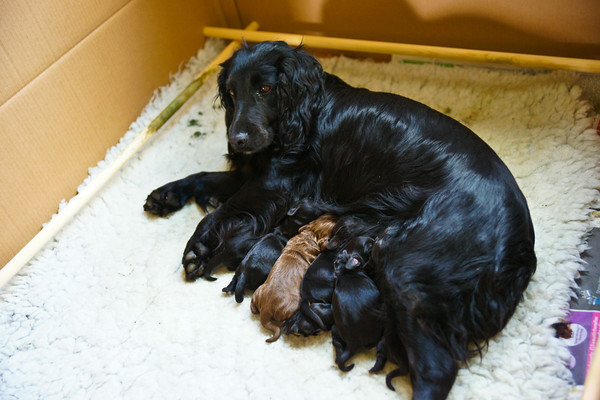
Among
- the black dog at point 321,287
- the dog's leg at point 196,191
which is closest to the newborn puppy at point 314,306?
the black dog at point 321,287

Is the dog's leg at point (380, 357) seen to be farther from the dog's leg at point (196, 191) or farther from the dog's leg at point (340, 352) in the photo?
the dog's leg at point (196, 191)

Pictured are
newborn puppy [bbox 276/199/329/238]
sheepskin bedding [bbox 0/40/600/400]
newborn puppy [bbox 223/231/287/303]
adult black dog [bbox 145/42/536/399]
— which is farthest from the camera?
newborn puppy [bbox 276/199/329/238]

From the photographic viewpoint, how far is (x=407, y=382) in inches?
53.0

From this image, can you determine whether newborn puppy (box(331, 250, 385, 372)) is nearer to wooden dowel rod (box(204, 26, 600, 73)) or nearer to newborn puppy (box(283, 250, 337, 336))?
newborn puppy (box(283, 250, 337, 336))

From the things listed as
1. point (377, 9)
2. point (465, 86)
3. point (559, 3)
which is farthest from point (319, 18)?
point (559, 3)

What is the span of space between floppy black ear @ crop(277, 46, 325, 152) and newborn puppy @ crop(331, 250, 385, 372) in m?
0.58

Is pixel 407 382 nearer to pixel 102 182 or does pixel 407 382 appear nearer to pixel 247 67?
pixel 247 67

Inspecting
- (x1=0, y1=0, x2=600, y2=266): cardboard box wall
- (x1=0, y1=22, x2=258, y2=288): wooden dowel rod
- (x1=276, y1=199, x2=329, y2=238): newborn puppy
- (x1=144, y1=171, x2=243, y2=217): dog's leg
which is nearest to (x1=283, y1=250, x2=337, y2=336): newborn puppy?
(x1=276, y1=199, x2=329, y2=238): newborn puppy

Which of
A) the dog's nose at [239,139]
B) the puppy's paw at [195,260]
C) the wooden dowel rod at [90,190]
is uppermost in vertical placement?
the dog's nose at [239,139]

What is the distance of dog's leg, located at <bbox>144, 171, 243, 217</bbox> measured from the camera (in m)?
1.96

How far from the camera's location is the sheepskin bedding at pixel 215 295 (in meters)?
1.38

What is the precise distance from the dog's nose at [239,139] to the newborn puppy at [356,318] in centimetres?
60

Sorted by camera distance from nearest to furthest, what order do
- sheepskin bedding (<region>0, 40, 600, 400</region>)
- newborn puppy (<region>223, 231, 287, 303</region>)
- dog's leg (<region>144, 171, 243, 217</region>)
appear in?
sheepskin bedding (<region>0, 40, 600, 400</region>) < newborn puppy (<region>223, 231, 287, 303</region>) < dog's leg (<region>144, 171, 243, 217</region>)

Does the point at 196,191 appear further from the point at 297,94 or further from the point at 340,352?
the point at 340,352
